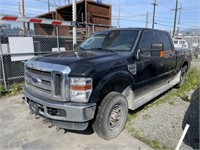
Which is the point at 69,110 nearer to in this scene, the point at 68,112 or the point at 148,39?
the point at 68,112

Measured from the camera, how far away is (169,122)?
12.3 feet

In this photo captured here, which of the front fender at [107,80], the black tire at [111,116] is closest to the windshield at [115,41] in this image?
the front fender at [107,80]

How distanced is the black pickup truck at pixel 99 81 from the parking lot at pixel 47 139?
0.65 feet

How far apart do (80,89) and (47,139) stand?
131cm

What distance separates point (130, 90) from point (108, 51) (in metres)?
0.90

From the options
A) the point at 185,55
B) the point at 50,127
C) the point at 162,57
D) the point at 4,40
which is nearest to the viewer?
the point at 50,127

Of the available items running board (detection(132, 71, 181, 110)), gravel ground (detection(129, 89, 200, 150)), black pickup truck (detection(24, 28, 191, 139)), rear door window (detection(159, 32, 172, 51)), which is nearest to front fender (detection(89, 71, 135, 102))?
black pickup truck (detection(24, 28, 191, 139))

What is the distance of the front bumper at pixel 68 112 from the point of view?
2.55 m

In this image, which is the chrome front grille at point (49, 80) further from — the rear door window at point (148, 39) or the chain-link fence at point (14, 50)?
the chain-link fence at point (14, 50)

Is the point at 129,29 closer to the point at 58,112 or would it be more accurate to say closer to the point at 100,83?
the point at 100,83

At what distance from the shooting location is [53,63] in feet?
9.18

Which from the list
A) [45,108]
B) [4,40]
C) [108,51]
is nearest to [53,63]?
[45,108]

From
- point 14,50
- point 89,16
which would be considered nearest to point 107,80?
point 14,50

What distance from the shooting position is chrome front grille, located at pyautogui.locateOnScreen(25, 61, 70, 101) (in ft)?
8.45
